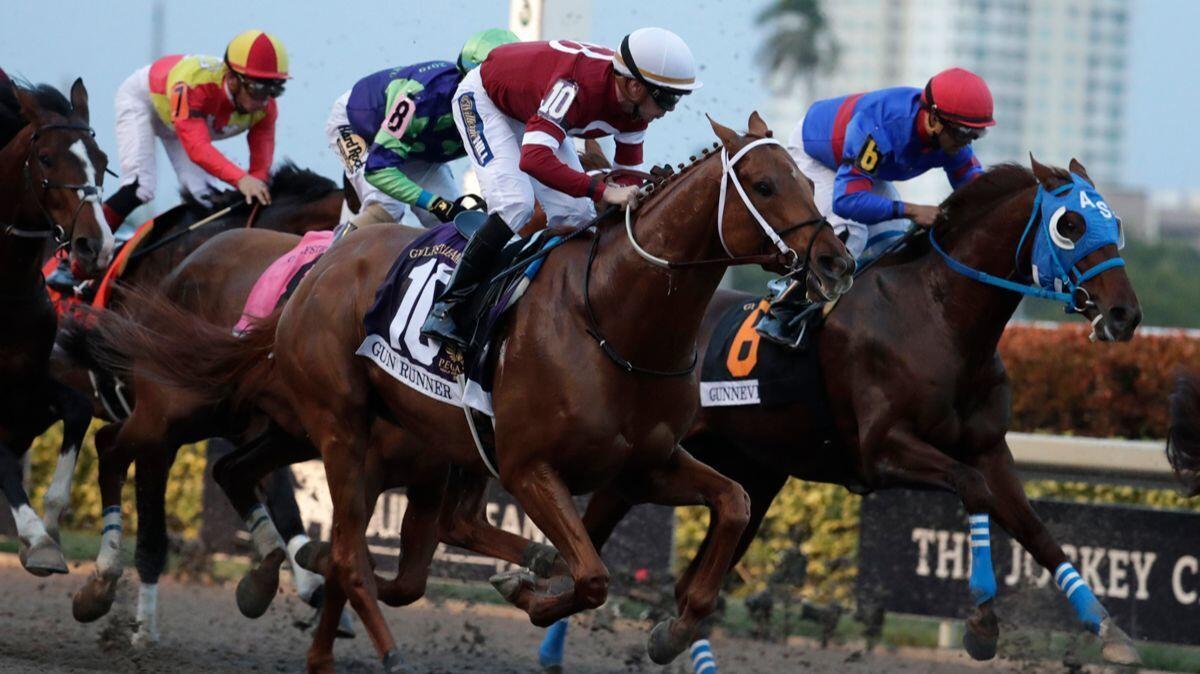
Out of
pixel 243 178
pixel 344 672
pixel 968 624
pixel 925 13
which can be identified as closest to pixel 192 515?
pixel 243 178

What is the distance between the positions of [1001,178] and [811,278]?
2086 millimetres

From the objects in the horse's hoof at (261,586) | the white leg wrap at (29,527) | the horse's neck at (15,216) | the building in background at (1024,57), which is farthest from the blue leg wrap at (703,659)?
the building in background at (1024,57)

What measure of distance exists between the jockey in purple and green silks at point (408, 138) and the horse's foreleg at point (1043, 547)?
2.05 metres

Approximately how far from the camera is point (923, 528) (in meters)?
6.94

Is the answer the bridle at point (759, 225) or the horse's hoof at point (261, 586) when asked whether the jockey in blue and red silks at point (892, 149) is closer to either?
the bridle at point (759, 225)

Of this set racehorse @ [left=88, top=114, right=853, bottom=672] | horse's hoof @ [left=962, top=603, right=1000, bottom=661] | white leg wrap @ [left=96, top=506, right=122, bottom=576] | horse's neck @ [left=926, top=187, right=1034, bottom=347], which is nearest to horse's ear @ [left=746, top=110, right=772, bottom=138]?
racehorse @ [left=88, top=114, right=853, bottom=672]

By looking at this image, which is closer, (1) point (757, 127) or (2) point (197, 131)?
(1) point (757, 127)

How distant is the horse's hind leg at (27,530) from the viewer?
5477mm

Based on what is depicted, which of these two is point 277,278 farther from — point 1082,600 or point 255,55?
point 1082,600

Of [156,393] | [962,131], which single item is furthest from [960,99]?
[156,393]

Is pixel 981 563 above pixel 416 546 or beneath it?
beneath

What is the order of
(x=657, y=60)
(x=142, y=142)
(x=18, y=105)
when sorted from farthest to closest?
(x=142, y=142) < (x=18, y=105) < (x=657, y=60)

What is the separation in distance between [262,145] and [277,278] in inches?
68.2

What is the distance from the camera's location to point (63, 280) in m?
7.25
